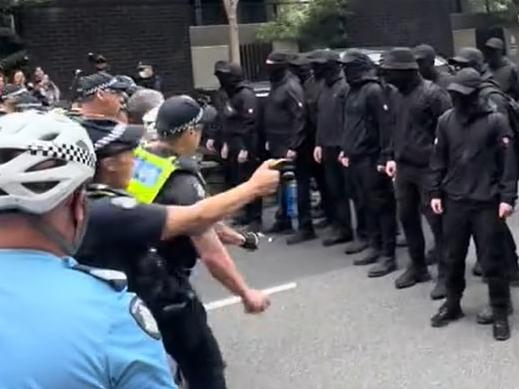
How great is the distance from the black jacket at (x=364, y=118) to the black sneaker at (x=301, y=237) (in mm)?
1409

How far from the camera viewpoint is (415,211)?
7070mm

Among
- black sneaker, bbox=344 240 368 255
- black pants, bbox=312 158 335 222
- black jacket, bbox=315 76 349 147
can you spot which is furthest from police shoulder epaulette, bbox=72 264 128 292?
black pants, bbox=312 158 335 222

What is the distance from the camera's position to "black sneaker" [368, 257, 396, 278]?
7.56 m

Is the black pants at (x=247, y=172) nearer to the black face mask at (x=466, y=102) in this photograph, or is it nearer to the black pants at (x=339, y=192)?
the black pants at (x=339, y=192)

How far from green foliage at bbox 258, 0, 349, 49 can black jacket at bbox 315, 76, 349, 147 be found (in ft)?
39.3

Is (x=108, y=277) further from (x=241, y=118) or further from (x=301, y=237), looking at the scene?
(x=241, y=118)

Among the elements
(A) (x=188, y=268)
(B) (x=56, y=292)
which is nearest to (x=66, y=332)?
(B) (x=56, y=292)

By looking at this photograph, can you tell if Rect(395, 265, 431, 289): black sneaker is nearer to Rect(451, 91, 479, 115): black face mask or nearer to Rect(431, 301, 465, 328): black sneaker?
Rect(431, 301, 465, 328): black sneaker

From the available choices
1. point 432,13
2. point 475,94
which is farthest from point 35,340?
point 432,13

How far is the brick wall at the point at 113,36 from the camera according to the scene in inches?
662

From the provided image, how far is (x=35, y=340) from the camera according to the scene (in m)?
1.60

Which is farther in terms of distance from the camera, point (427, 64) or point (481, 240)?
point (427, 64)

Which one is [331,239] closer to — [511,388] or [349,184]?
[349,184]

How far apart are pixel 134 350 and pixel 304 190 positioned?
7611 millimetres
